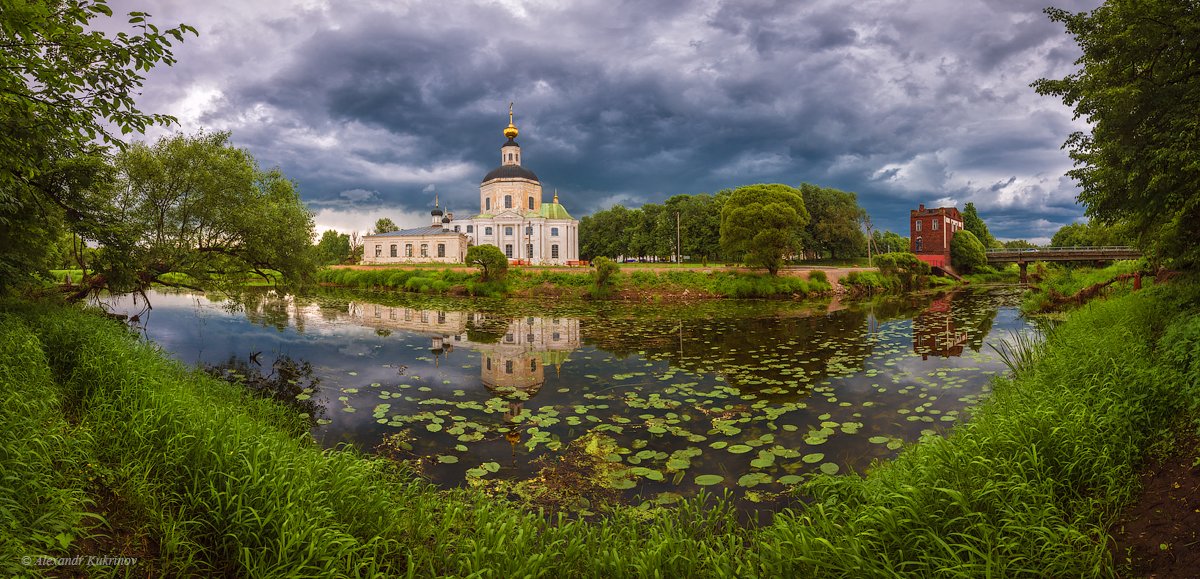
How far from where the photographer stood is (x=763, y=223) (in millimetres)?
35594

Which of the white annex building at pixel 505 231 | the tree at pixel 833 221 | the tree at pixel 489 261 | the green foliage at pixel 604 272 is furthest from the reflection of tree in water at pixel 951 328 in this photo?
the white annex building at pixel 505 231

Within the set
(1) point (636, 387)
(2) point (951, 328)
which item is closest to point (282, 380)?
(1) point (636, 387)

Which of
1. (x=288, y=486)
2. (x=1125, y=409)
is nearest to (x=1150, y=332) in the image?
(x=1125, y=409)

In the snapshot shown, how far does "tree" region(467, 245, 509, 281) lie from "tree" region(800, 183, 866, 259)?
4025 cm

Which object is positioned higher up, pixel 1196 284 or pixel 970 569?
pixel 1196 284

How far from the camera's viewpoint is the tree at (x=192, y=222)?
12.2 meters

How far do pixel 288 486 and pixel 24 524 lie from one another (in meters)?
1.54

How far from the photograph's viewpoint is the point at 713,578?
142 inches

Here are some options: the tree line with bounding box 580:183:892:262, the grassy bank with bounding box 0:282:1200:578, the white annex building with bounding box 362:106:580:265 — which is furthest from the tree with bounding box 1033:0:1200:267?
the white annex building with bounding box 362:106:580:265

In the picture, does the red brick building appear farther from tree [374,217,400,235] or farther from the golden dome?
tree [374,217,400,235]

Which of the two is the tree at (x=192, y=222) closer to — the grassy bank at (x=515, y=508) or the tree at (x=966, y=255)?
the grassy bank at (x=515, y=508)

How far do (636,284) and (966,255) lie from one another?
49777mm

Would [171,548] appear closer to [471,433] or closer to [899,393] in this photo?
[471,433]

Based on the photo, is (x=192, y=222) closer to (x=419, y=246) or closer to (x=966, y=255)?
(x=419, y=246)
